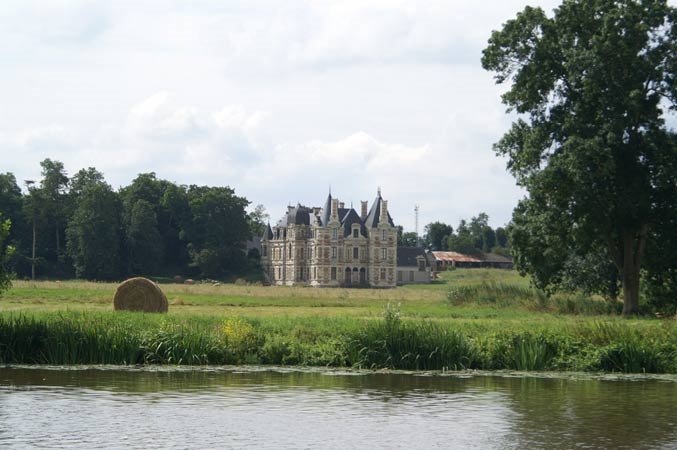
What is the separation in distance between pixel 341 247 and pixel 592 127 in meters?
88.8

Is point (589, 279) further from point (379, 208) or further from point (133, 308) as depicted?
point (379, 208)

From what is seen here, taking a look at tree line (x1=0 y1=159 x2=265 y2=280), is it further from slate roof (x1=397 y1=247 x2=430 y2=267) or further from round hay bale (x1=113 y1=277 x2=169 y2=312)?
round hay bale (x1=113 y1=277 x2=169 y2=312)

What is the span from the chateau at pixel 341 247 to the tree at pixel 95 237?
2500cm

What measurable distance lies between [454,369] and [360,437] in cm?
845

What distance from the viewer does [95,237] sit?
110 m

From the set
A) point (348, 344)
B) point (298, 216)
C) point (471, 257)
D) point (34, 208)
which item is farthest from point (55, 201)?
point (348, 344)

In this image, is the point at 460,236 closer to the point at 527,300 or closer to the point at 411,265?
the point at 411,265

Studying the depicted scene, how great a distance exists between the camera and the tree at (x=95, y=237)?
362ft

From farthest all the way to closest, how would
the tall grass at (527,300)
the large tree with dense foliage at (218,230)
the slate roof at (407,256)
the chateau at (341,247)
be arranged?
the slate roof at (407,256), the chateau at (341,247), the large tree with dense foliage at (218,230), the tall grass at (527,300)

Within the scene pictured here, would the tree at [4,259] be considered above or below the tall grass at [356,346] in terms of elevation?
above

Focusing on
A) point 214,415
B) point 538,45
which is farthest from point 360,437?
point 538,45

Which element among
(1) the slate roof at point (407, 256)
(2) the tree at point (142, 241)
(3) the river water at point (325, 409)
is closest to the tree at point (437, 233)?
(1) the slate roof at point (407, 256)

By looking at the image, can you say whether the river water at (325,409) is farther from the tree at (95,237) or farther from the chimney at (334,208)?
the chimney at (334,208)

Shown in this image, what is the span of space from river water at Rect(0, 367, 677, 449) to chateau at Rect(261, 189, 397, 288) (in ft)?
341
